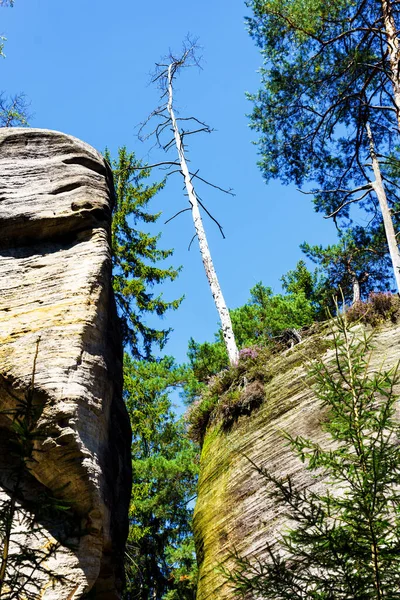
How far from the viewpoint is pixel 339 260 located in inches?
604

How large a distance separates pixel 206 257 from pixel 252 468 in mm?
6879

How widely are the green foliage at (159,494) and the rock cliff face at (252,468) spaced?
691cm

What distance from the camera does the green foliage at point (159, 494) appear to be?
1494 cm

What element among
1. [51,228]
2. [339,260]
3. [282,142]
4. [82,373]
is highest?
[282,142]

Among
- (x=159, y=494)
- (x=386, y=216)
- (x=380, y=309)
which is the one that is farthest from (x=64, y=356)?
(x=159, y=494)

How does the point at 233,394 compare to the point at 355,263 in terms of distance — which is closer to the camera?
the point at 233,394

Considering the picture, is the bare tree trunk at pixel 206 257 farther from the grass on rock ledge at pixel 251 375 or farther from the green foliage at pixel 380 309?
the green foliage at pixel 380 309

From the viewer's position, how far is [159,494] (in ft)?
50.4

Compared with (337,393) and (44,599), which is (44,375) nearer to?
(44,599)

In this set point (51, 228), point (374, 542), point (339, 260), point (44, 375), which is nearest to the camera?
point (374, 542)

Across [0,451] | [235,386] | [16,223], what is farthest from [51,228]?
[235,386]

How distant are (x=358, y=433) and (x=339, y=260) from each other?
1230 cm

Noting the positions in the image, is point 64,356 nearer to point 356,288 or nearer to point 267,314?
point 356,288

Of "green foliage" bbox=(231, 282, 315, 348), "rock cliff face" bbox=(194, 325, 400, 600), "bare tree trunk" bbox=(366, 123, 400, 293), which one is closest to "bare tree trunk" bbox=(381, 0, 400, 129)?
"bare tree trunk" bbox=(366, 123, 400, 293)
